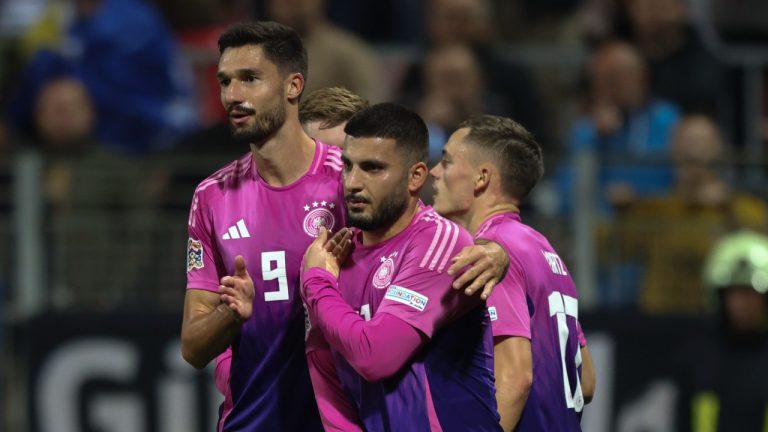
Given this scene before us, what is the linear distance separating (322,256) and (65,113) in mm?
6513

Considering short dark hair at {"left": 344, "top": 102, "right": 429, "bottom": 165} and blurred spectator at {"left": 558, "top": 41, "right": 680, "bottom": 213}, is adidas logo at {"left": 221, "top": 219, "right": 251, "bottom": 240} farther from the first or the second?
blurred spectator at {"left": 558, "top": 41, "right": 680, "bottom": 213}

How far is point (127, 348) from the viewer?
1128 cm

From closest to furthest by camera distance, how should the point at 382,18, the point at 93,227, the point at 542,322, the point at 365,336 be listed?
the point at 365,336
the point at 542,322
the point at 93,227
the point at 382,18

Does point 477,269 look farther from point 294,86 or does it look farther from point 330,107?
point 330,107

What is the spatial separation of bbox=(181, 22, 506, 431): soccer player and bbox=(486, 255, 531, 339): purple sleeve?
736mm

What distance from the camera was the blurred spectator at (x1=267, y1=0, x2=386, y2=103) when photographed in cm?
1184

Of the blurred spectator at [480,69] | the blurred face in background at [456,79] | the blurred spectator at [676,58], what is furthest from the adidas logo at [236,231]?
the blurred spectator at [676,58]

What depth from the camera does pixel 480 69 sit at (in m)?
12.4

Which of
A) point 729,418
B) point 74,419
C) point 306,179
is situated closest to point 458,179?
point 306,179

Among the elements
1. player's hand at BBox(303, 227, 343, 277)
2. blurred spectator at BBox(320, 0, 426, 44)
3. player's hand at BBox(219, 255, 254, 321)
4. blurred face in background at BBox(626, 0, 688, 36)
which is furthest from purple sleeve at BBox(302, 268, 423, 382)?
blurred spectator at BBox(320, 0, 426, 44)

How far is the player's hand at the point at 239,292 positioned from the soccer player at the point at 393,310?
0.21 meters

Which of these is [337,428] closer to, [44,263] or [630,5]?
[44,263]

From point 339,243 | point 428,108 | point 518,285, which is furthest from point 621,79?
point 339,243

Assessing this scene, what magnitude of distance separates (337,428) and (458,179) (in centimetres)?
140
